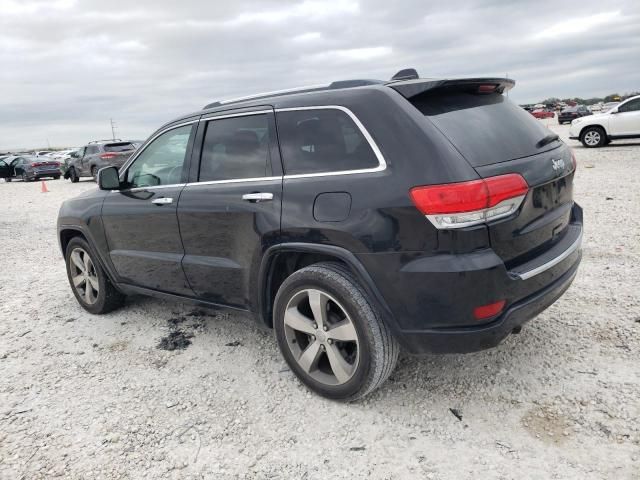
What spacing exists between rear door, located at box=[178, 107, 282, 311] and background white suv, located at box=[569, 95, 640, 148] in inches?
644

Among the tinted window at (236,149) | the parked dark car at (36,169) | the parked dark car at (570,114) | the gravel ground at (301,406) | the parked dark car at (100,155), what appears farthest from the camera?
the parked dark car at (570,114)

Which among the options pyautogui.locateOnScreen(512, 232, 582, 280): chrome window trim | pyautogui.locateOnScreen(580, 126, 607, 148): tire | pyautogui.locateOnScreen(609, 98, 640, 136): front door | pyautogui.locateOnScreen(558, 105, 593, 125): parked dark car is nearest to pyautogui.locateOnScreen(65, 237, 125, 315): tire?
pyautogui.locateOnScreen(512, 232, 582, 280): chrome window trim

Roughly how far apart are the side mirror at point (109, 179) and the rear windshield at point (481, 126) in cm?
262

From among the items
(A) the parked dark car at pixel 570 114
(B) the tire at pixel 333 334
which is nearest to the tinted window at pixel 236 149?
(B) the tire at pixel 333 334

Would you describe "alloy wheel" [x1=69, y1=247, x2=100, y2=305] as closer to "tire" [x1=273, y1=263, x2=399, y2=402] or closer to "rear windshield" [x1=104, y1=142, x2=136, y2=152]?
"tire" [x1=273, y1=263, x2=399, y2=402]

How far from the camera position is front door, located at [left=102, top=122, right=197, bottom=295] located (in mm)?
3861

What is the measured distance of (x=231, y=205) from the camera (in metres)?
3.35

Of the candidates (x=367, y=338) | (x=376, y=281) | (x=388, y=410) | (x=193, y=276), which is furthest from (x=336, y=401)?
(x=193, y=276)

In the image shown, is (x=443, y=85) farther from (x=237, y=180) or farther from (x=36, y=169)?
(x=36, y=169)

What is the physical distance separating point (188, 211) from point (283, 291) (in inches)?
40.8

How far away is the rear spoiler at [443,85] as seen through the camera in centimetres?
281

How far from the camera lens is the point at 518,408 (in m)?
2.89

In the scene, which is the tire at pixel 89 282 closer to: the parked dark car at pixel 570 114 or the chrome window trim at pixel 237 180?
the chrome window trim at pixel 237 180

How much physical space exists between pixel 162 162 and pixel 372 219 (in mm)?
2141
